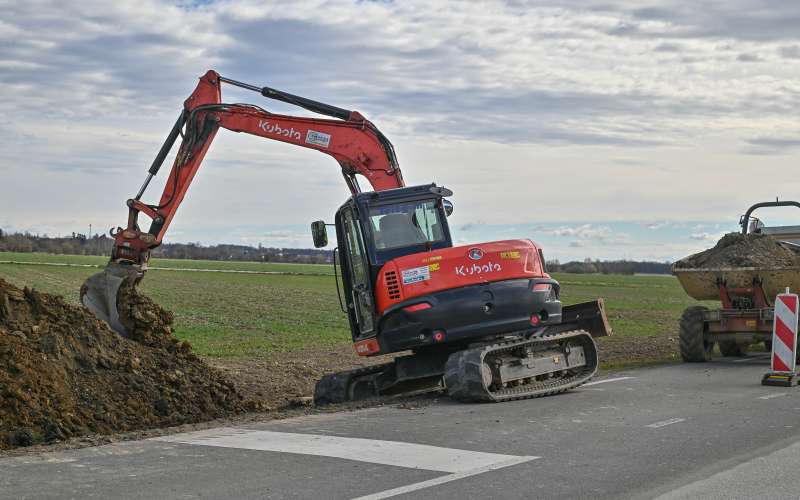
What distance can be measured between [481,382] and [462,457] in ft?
11.4

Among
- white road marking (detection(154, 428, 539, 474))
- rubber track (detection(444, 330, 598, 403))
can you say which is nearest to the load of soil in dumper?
white road marking (detection(154, 428, 539, 474))

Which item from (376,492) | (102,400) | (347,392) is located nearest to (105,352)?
(102,400)

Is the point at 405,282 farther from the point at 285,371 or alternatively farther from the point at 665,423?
the point at 285,371

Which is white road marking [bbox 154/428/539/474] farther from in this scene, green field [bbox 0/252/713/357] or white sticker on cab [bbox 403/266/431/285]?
green field [bbox 0/252/713/357]

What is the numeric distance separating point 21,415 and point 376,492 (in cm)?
534

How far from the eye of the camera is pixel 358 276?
1343 cm

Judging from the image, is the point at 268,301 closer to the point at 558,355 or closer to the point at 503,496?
the point at 558,355

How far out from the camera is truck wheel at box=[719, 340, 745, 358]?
64.1 feet

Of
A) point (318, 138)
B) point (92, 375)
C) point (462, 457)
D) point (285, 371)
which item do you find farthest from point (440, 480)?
point (285, 371)

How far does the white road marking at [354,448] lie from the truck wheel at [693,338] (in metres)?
10.5

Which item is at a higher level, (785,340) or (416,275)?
(416,275)

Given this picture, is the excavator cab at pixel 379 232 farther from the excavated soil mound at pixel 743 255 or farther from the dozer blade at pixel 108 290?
the excavated soil mound at pixel 743 255

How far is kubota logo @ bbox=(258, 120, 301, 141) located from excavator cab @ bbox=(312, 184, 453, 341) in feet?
7.36

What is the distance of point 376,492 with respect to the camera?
24.1ft
